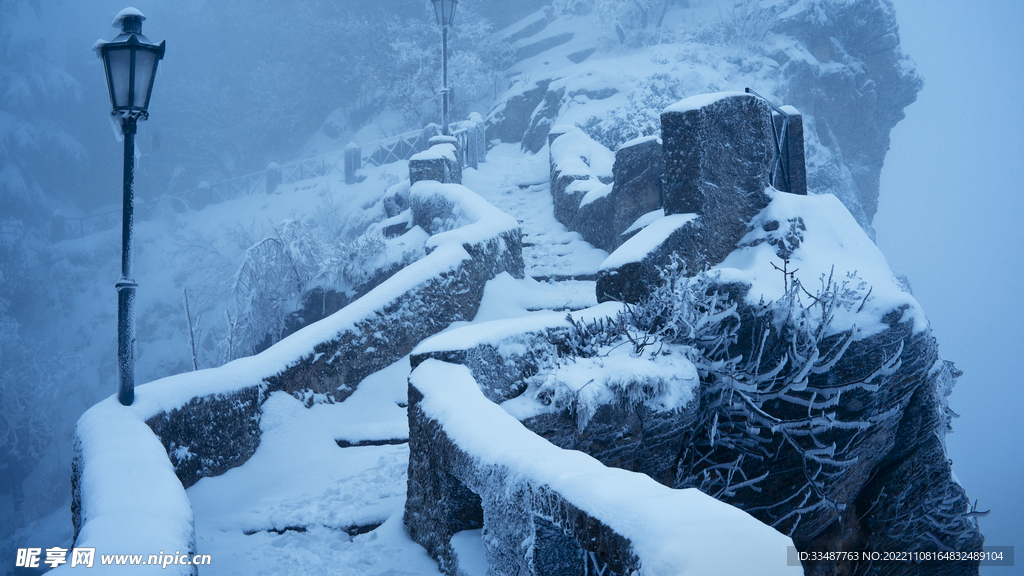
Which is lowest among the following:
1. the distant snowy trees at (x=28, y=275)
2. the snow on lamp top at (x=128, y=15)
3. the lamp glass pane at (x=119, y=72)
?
the distant snowy trees at (x=28, y=275)

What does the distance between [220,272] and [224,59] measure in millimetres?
16561

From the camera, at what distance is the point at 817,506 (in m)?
5.07

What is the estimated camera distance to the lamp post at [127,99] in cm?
419

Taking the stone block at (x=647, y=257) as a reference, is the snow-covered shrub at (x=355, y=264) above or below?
below

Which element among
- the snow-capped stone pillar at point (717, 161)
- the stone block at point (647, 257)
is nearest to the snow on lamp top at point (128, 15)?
the stone block at point (647, 257)

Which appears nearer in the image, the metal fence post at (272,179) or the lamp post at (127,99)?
the lamp post at (127,99)

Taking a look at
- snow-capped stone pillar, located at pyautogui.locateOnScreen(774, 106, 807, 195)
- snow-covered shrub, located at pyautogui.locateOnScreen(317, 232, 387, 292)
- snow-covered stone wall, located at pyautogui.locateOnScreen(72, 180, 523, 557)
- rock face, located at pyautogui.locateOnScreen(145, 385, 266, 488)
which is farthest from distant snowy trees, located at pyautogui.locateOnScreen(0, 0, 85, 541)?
snow-capped stone pillar, located at pyautogui.locateOnScreen(774, 106, 807, 195)

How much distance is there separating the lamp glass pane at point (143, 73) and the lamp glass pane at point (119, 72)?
5 centimetres

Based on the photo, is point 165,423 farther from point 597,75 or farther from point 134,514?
point 597,75

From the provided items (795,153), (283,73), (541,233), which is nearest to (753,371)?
(795,153)

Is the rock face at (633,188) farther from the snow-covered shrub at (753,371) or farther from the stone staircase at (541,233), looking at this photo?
the snow-covered shrub at (753,371)

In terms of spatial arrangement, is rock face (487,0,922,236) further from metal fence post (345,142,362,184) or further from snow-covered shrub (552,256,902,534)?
snow-covered shrub (552,256,902,534)

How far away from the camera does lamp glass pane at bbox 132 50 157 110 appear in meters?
4.24

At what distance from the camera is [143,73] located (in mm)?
4277
